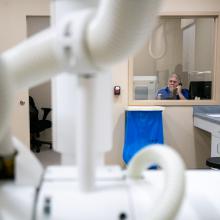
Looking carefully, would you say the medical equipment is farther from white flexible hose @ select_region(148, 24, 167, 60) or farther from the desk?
white flexible hose @ select_region(148, 24, 167, 60)

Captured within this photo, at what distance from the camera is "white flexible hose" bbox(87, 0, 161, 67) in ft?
1.75

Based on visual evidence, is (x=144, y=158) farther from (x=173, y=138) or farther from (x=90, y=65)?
(x=173, y=138)

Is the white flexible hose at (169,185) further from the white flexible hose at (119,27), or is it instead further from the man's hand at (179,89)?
the man's hand at (179,89)

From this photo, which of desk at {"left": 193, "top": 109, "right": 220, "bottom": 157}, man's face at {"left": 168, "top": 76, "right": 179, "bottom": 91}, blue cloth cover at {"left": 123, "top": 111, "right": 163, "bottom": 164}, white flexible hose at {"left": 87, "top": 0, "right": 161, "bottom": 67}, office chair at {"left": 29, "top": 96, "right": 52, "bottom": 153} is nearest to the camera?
white flexible hose at {"left": 87, "top": 0, "right": 161, "bottom": 67}

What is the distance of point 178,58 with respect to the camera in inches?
172

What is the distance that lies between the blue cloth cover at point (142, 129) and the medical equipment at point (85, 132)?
301cm

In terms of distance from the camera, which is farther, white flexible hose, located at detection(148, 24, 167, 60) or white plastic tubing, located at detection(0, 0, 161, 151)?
white flexible hose, located at detection(148, 24, 167, 60)

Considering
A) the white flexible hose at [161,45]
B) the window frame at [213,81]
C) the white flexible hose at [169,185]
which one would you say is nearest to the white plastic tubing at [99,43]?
the white flexible hose at [169,185]

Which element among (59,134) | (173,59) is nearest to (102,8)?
(59,134)

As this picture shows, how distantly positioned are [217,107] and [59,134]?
359 centimetres

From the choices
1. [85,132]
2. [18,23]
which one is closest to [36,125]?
[18,23]

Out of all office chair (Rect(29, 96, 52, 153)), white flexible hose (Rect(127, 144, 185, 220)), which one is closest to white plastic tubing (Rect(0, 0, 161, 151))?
white flexible hose (Rect(127, 144, 185, 220))

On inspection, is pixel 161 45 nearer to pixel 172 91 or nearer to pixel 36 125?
pixel 172 91

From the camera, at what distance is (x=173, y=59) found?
435 centimetres
